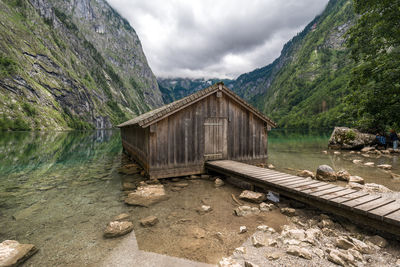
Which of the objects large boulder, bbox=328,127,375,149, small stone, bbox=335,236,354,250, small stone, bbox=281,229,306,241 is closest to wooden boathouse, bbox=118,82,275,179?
small stone, bbox=281,229,306,241

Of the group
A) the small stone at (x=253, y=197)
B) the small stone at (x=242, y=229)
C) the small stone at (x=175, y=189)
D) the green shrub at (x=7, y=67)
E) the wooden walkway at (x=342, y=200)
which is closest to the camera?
the wooden walkway at (x=342, y=200)

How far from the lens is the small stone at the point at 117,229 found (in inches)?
201

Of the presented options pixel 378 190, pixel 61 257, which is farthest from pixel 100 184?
pixel 378 190

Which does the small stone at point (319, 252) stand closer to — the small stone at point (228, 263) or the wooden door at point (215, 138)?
the small stone at point (228, 263)

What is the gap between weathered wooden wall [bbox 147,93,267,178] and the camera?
9867 mm

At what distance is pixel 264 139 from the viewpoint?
13.0 metres

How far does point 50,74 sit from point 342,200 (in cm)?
11987

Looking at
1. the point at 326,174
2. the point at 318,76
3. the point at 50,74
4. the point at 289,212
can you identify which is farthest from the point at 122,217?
the point at 318,76

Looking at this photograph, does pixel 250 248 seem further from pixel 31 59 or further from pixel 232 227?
pixel 31 59

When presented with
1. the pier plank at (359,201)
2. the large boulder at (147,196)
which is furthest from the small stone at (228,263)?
the large boulder at (147,196)

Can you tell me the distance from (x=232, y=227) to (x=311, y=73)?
629 ft

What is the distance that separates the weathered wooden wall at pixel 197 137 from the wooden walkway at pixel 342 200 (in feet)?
12.0

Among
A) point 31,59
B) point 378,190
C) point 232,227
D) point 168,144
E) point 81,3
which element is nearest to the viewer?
point 232,227

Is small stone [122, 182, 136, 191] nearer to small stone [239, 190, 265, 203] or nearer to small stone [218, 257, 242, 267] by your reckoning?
small stone [239, 190, 265, 203]
